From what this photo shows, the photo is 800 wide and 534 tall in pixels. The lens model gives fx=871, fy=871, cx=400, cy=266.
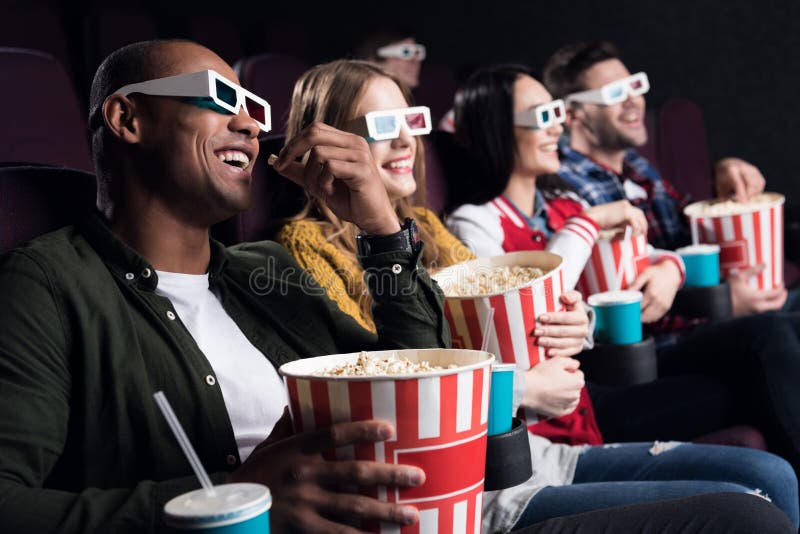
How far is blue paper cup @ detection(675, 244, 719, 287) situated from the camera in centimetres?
169

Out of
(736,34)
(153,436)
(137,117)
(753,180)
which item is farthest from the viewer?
(736,34)

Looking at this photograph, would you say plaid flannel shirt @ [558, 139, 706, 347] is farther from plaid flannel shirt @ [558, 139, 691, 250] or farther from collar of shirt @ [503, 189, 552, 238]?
collar of shirt @ [503, 189, 552, 238]

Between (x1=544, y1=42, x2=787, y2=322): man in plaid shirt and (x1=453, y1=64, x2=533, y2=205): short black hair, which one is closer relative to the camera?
(x1=453, y1=64, x2=533, y2=205): short black hair

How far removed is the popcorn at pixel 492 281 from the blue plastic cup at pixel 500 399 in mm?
251

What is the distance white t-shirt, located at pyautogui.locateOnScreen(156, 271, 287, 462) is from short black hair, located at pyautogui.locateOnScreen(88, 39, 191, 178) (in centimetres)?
16

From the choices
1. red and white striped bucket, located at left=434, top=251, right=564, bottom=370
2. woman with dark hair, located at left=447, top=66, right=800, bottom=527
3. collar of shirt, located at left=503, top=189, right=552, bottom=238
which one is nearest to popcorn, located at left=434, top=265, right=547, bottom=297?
red and white striped bucket, located at left=434, top=251, right=564, bottom=370

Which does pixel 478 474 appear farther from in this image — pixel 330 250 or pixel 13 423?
pixel 330 250

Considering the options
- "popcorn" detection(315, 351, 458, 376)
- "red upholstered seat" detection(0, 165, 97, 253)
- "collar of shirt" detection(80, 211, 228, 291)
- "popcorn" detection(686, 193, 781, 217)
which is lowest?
"popcorn" detection(315, 351, 458, 376)

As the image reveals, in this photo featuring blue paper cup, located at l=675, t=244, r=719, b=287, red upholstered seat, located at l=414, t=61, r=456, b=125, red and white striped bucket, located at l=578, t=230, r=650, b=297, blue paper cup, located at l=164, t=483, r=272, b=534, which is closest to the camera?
blue paper cup, located at l=164, t=483, r=272, b=534

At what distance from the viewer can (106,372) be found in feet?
2.62

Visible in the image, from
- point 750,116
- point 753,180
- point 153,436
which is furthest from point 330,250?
point 750,116

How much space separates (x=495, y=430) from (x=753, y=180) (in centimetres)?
157

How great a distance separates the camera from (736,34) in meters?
3.66

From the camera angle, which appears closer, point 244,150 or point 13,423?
point 13,423
